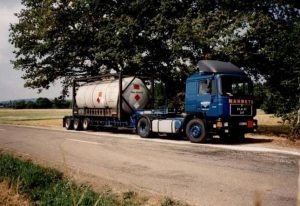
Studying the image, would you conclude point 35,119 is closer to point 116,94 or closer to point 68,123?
point 68,123

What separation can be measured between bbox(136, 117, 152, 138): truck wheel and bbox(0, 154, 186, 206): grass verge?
10699 mm

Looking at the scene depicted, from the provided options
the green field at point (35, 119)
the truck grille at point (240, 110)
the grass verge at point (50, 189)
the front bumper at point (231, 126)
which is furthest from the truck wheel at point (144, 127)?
the green field at point (35, 119)

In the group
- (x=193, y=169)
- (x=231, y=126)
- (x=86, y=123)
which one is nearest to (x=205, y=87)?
(x=231, y=126)

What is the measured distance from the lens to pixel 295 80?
2027 centimetres

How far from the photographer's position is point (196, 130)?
17453mm

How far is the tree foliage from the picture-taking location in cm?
2192

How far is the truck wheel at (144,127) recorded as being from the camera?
20.1 meters

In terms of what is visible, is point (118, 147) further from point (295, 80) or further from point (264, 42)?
point (264, 42)

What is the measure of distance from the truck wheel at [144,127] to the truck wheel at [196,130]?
2.67 metres

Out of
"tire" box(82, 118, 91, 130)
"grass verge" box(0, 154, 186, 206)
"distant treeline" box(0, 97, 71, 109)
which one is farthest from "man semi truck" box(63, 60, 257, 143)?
"distant treeline" box(0, 97, 71, 109)

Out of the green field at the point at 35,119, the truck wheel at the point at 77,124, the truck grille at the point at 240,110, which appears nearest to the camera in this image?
the truck grille at the point at 240,110

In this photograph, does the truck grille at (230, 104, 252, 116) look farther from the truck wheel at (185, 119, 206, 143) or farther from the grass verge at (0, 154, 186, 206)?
the grass verge at (0, 154, 186, 206)

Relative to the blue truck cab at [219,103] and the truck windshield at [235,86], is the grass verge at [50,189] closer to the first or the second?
the blue truck cab at [219,103]

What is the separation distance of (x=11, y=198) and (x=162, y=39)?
763 inches
